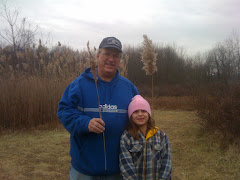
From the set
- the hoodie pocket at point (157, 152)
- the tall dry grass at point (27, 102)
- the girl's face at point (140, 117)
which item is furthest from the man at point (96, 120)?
the tall dry grass at point (27, 102)

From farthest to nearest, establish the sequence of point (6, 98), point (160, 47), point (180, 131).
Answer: point (160, 47)
point (180, 131)
point (6, 98)

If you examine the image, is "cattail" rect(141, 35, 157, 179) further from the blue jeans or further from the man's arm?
the blue jeans

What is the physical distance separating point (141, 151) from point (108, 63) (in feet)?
3.15

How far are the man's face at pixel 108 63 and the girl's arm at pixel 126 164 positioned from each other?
28.1 inches

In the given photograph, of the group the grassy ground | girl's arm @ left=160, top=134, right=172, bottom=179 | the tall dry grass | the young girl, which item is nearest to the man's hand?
the young girl

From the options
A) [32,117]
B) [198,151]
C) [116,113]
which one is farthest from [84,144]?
[32,117]

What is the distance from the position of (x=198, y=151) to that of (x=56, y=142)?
13.2 ft

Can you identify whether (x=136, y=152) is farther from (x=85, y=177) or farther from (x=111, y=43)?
(x=111, y=43)

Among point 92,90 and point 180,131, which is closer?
point 92,90

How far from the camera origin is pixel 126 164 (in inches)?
81.2

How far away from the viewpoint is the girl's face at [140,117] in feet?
7.27

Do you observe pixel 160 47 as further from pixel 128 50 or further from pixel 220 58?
pixel 220 58

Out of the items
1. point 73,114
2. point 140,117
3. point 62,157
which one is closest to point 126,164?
point 140,117

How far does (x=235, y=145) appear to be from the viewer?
17.9 ft
